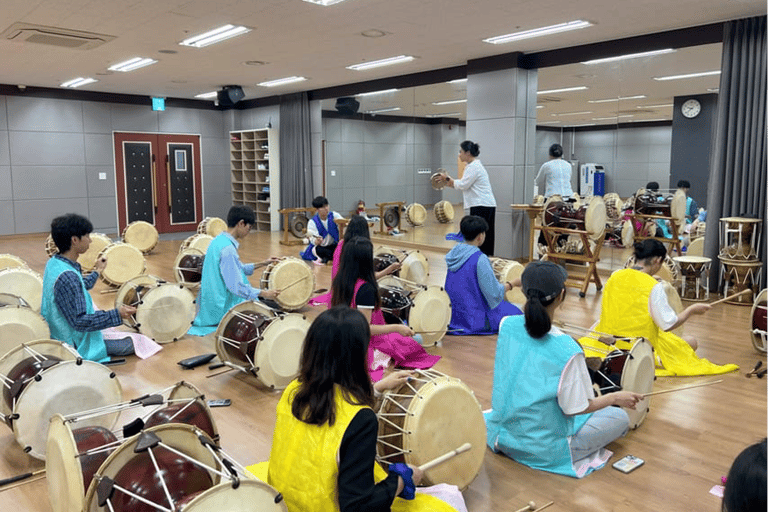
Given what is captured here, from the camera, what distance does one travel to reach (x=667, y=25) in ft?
21.9

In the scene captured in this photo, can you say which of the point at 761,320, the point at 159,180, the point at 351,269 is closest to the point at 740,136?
the point at 761,320

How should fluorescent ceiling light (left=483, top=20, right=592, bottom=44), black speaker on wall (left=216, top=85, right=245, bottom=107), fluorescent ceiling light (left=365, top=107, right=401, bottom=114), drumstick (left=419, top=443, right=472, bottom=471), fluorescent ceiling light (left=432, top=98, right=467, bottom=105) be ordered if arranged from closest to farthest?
drumstick (left=419, top=443, right=472, bottom=471) → fluorescent ceiling light (left=483, top=20, right=592, bottom=44) → fluorescent ceiling light (left=432, top=98, right=467, bottom=105) → black speaker on wall (left=216, top=85, right=245, bottom=107) → fluorescent ceiling light (left=365, top=107, right=401, bottom=114)

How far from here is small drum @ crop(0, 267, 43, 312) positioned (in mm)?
5023

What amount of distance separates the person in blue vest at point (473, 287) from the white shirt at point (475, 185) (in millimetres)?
2456

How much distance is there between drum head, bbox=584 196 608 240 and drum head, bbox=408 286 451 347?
8.61 feet

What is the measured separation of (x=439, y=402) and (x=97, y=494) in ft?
4.20

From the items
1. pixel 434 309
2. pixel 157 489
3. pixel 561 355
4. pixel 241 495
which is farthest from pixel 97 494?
Result: pixel 434 309

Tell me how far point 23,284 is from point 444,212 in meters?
7.81

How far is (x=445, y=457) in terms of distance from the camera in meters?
2.26

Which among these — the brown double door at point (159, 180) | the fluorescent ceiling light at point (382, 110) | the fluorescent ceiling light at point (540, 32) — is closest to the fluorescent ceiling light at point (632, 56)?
the fluorescent ceiling light at point (540, 32)

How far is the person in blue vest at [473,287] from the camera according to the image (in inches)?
192

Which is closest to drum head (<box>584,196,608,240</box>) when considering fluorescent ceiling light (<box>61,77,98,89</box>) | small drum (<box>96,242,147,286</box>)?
small drum (<box>96,242,147,286</box>)

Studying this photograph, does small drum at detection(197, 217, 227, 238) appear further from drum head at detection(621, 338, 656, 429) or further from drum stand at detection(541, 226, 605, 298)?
drum head at detection(621, 338, 656, 429)

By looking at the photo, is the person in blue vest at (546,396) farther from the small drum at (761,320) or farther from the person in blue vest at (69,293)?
the person in blue vest at (69,293)
